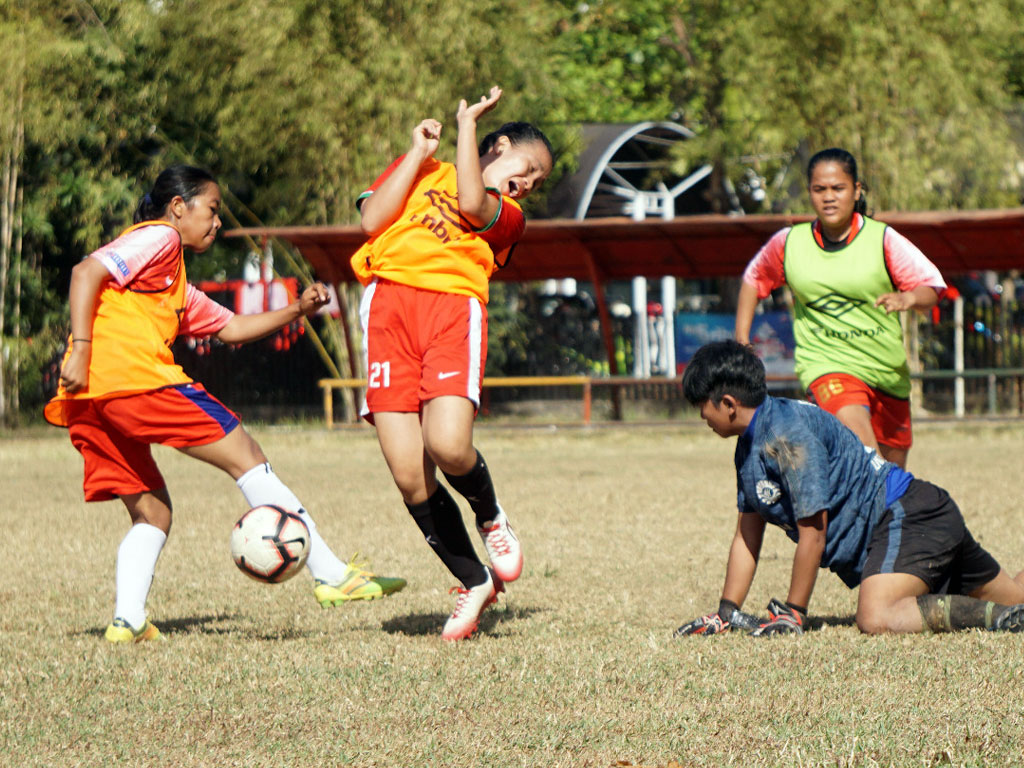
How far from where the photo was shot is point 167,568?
23.4ft

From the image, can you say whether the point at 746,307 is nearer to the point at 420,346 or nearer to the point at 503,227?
the point at 503,227

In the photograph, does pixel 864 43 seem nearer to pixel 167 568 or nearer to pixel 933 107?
pixel 933 107

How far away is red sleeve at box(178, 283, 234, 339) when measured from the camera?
5617mm

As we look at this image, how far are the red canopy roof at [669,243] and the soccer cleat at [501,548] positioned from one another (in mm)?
11412

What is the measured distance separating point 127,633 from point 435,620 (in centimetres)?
115

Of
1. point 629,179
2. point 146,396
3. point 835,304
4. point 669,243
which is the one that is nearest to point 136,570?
point 146,396

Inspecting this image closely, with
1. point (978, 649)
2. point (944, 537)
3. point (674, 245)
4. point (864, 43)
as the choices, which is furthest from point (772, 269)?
point (864, 43)

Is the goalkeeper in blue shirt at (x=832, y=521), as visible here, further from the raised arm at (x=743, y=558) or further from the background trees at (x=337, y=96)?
the background trees at (x=337, y=96)

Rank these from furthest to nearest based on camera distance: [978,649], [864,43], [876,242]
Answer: [864,43], [876,242], [978,649]

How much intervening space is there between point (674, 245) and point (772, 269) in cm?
1183

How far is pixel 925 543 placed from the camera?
16.4 ft

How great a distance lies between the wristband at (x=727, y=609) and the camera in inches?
197

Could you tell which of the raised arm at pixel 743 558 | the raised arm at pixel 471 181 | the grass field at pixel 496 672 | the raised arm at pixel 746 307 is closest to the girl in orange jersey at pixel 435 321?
the raised arm at pixel 471 181

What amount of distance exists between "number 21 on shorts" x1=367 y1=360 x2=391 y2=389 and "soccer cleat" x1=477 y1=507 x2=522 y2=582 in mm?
630
